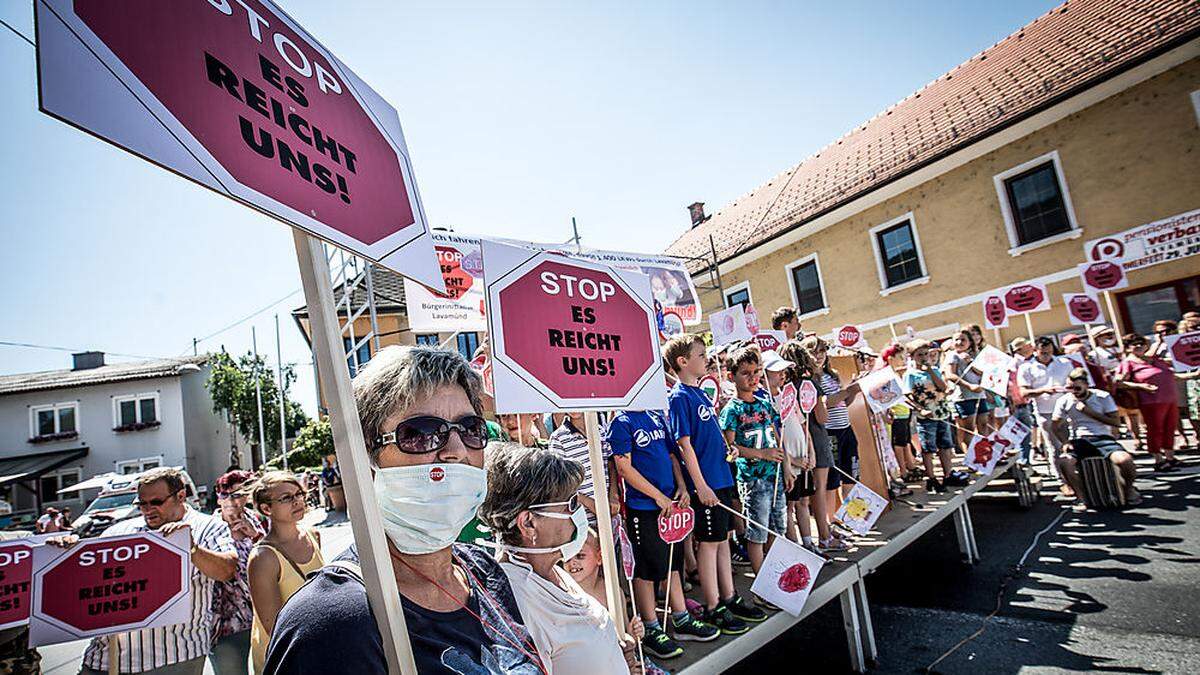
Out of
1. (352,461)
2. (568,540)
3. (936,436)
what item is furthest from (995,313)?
(352,461)

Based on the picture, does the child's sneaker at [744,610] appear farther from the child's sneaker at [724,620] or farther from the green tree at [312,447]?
the green tree at [312,447]

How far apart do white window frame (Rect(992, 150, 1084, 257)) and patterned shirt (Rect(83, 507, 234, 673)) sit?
15979mm

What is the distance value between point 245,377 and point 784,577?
34.9 meters

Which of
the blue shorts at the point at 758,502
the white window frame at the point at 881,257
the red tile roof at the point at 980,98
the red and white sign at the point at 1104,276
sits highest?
the red tile roof at the point at 980,98

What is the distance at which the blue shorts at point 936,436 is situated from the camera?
701cm

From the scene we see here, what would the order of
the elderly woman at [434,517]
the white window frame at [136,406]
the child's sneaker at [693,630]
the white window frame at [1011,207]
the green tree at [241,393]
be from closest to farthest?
the elderly woman at [434,517] < the child's sneaker at [693,630] < the white window frame at [1011,207] < the white window frame at [136,406] < the green tree at [241,393]

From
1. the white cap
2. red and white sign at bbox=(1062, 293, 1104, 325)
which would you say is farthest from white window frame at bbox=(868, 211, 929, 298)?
the white cap

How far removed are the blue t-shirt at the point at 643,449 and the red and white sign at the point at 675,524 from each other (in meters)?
0.34

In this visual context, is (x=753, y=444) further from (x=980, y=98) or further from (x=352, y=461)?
(x=980, y=98)

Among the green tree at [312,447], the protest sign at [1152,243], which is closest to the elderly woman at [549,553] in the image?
the protest sign at [1152,243]

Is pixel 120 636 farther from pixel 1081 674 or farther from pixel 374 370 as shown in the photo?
pixel 1081 674

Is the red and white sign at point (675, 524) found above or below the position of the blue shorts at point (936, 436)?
above

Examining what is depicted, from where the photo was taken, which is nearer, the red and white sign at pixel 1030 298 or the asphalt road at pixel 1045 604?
the asphalt road at pixel 1045 604

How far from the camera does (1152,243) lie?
11.2 meters
